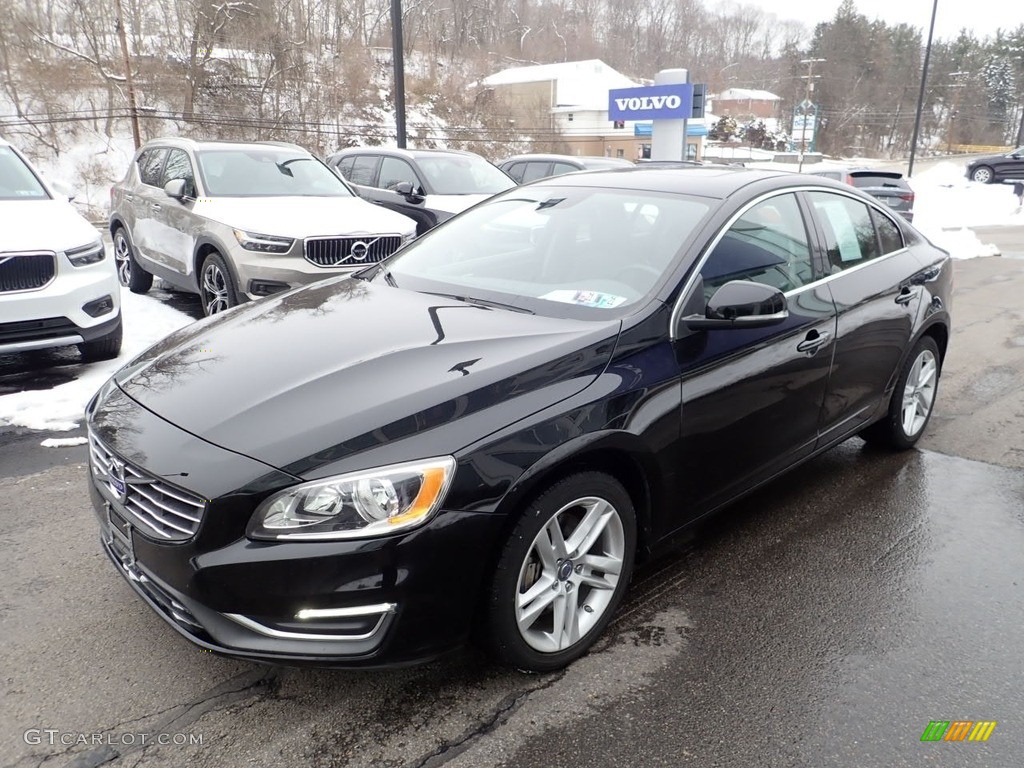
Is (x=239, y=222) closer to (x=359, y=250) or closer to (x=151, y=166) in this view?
(x=359, y=250)

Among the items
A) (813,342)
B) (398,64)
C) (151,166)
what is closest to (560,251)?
(813,342)

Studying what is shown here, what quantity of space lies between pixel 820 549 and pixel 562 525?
158 centimetres

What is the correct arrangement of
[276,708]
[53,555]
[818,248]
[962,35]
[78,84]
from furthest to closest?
[962,35], [78,84], [818,248], [53,555], [276,708]

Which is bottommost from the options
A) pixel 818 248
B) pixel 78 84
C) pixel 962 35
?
pixel 818 248

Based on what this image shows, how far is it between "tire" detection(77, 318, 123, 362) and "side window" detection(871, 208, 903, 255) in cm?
531

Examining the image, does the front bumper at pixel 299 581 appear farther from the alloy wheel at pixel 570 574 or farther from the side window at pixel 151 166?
the side window at pixel 151 166

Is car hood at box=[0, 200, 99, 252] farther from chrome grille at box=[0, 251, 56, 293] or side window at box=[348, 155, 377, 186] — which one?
side window at box=[348, 155, 377, 186]

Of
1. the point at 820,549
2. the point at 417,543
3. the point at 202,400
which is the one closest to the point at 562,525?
the point at 417,543

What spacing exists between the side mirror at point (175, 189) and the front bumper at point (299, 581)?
231 inches

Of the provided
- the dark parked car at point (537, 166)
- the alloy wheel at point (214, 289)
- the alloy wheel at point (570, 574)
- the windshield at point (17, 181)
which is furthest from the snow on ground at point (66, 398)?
the dark parked car at point (537, 166)

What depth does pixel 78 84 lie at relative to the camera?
125 ft

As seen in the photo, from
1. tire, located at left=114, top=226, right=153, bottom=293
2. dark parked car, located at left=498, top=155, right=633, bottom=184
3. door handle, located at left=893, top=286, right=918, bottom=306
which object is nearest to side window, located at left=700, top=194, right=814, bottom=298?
door handle, located at left=893, top=286, right=918, bottom=306

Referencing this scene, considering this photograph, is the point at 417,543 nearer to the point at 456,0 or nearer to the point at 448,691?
the point at 448,691

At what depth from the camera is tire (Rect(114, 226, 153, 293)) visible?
29.0 ft
